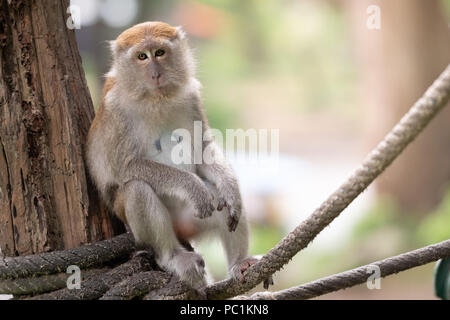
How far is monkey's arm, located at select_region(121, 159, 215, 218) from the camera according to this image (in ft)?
11.4

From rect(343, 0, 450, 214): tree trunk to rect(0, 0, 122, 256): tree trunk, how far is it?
22.8 feet

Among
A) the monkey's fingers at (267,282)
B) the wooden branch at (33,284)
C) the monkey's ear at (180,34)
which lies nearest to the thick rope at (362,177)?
the monkey's fingers at (267,282)

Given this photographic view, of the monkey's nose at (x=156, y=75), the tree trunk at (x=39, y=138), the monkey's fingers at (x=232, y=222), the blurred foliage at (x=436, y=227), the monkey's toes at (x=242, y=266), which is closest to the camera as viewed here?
the tree trunk at (x=39, y=138)

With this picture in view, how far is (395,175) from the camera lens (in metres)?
9.60

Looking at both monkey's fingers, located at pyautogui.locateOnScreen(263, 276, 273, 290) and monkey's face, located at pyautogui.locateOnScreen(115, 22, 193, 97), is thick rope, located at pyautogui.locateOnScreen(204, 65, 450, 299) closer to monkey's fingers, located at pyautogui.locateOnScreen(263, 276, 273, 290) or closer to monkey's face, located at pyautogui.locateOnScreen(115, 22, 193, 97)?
monkey's fingers, located at pyautogui.locateOnScreen(263, 276, 273, 290)

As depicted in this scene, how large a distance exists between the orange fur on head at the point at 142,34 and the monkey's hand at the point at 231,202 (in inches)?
39.4

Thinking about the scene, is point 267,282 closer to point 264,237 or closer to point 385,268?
point 385,268

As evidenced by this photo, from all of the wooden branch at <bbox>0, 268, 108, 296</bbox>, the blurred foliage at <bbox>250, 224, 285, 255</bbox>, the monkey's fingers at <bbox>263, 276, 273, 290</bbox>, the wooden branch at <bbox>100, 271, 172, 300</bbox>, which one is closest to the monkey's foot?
the monkey's fingers at <bbox>263, 276, 273, 290</bbox>

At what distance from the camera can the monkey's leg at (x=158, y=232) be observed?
3258mm

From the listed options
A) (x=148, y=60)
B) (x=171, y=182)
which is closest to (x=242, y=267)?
(x=171, y=182)

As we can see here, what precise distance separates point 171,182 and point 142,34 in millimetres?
919

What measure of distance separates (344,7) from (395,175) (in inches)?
130

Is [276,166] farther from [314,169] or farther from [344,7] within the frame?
[344,7]

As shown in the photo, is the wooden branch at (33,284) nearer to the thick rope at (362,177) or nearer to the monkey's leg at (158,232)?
the monkey's leg at (158,232)
